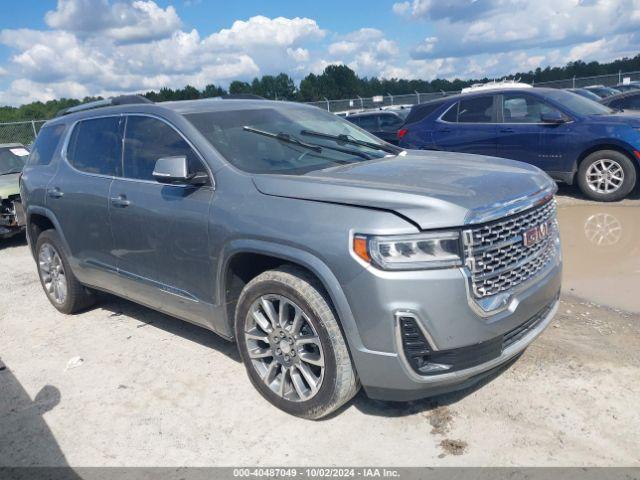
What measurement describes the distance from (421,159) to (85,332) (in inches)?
134

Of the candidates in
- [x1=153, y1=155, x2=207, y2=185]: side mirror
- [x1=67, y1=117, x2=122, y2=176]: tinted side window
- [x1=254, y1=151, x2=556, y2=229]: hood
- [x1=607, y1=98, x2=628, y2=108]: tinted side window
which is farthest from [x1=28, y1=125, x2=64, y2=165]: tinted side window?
[x1=607, y1=98, x2=628, y2=108]: tinted side window

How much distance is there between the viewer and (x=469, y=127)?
968 centimetres

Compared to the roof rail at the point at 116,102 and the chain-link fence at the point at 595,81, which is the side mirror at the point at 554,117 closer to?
the roof rail at the point at 116,102

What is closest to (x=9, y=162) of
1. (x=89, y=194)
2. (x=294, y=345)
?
(x=89, y=194)

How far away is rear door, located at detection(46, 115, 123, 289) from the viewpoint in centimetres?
458

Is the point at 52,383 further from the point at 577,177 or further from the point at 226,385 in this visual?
the point at 577,177

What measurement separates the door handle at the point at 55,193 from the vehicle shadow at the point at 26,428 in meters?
1.61

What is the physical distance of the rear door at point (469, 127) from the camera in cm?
949

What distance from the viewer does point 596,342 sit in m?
4.09

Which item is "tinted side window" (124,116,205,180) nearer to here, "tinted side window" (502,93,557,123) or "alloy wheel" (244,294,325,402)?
"alloy wheel" (244,294,325,402)

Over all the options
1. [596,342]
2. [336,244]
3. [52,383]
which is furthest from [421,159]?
[52,383]

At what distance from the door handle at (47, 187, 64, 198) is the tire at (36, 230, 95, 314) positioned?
0.39 meters

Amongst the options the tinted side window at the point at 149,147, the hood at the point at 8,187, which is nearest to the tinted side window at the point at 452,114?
the tinted side window at the point at 149,147

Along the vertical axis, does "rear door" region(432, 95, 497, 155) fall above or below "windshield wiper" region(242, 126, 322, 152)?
below
